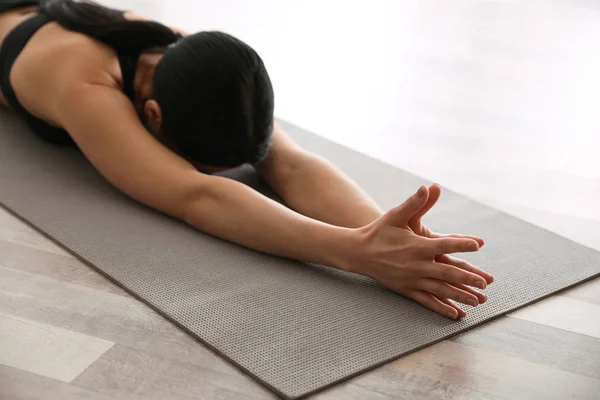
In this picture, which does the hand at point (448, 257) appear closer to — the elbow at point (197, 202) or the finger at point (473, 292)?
the finger at point (473, 292)

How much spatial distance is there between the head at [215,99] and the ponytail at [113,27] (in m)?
0.15

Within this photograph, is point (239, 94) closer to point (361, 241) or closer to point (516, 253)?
point (361, 241)

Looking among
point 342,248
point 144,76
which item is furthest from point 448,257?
point 144,76

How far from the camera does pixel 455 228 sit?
2.06 meters

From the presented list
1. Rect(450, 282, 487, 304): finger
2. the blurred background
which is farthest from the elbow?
the blurred background

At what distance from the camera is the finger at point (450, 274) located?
1.56 meters

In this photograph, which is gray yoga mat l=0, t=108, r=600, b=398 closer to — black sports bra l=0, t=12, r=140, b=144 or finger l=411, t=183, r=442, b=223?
black sports bra l=0, t=12, r=140, b=144

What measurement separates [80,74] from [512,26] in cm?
311

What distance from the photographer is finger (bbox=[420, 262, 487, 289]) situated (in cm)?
156

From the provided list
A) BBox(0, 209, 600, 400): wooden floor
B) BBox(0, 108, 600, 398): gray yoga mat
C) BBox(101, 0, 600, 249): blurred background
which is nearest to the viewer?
BBox(0, 209, 600, 400): wooden floor

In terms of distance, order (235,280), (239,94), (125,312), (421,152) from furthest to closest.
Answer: (421,152) → (239,94) → (235,280) → (125,312)

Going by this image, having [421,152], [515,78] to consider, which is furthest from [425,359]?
[515,78]

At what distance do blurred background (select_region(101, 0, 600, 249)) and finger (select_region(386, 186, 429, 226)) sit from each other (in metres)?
0.69

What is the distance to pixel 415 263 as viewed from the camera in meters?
1.61
